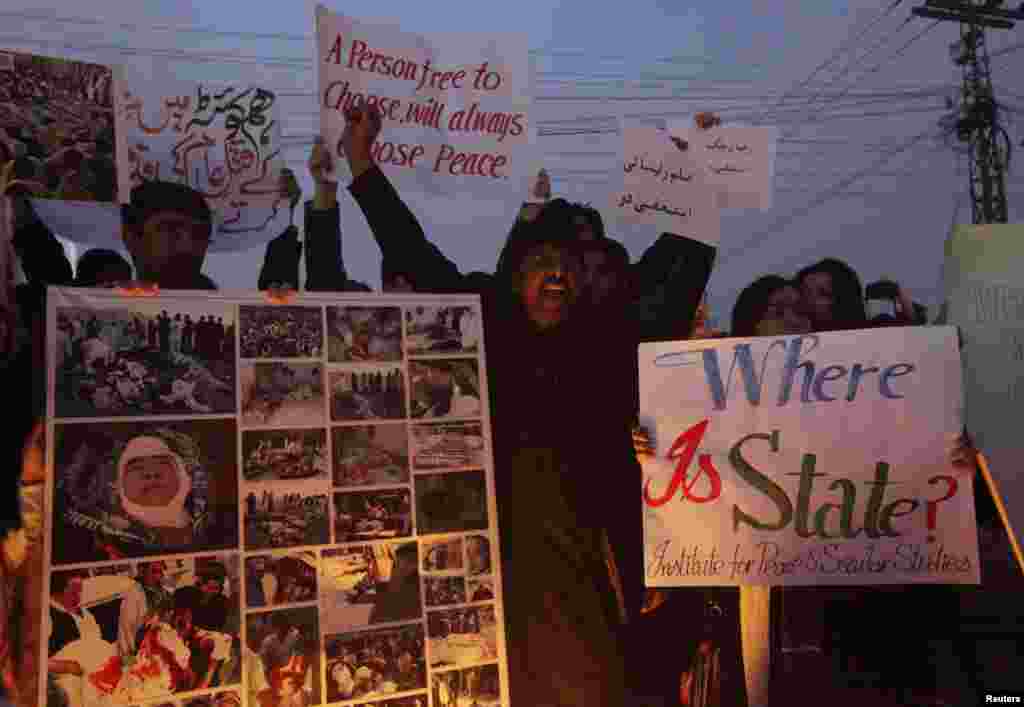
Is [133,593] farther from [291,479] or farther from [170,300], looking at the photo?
[170,300]

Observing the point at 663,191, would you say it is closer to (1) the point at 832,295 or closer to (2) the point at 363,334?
(1) the point at 832,295

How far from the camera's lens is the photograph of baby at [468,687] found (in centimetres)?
263

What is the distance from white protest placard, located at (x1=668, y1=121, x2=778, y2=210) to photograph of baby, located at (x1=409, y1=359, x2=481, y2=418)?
1165mm

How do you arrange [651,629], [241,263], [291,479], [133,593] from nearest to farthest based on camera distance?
1. [133,593]
2. [291,479]
3. [241,263]
4. [651,629]

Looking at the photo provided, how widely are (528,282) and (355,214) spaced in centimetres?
65

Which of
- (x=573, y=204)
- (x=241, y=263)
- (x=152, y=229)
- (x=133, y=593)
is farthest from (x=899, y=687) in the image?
(x=152, y=229)

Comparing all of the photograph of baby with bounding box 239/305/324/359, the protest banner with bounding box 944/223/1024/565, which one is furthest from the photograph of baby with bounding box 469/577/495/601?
the protest banner with bounding box 944/223/1024/565

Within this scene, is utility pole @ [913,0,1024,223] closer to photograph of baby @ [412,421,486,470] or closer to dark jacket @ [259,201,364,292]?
photograph of baby @ [412,421,486,470]

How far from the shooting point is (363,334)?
2674mm

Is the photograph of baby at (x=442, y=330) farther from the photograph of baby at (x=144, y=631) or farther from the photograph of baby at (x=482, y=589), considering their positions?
the photograph of baby at (x=144, y=631)

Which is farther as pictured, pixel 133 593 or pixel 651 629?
pixel 651 629

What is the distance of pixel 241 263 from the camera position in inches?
112

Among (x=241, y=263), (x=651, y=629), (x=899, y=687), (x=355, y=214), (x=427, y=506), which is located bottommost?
(x=899, y=687)

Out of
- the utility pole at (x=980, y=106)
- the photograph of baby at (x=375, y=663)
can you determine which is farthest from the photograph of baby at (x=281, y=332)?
the utility pole at (x=980, y=106)
